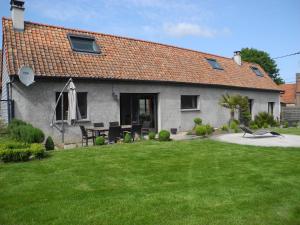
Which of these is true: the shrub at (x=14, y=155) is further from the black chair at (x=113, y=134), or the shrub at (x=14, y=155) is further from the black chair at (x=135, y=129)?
the black chair at (x=135, y=129)

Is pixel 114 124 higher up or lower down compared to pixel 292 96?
lower down

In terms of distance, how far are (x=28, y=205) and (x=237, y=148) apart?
8851 millimetres

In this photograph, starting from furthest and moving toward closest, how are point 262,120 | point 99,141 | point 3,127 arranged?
point 262,120 < point 3,127 < point 99,141

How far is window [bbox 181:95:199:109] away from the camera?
20.5 m

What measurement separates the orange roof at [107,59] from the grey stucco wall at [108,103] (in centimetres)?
52

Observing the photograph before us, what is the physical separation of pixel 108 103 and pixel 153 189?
9.77 meters

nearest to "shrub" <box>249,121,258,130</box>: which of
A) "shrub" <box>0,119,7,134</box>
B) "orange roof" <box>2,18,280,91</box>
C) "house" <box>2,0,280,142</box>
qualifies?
"house" <box>2,0,280,142</box>

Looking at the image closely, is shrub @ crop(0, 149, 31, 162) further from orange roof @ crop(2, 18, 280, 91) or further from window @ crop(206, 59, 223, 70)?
window @ crop(206, 59, 223, 70)

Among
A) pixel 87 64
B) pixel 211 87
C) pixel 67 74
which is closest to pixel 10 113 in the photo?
pixel 67 74

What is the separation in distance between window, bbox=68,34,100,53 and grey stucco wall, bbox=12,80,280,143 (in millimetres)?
2422

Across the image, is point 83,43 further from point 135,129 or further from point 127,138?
point 127,138

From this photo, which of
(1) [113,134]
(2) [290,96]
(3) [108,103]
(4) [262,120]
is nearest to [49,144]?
(1) [113,134]

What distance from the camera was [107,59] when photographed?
1698 centimetres

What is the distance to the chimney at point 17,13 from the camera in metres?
14.9
